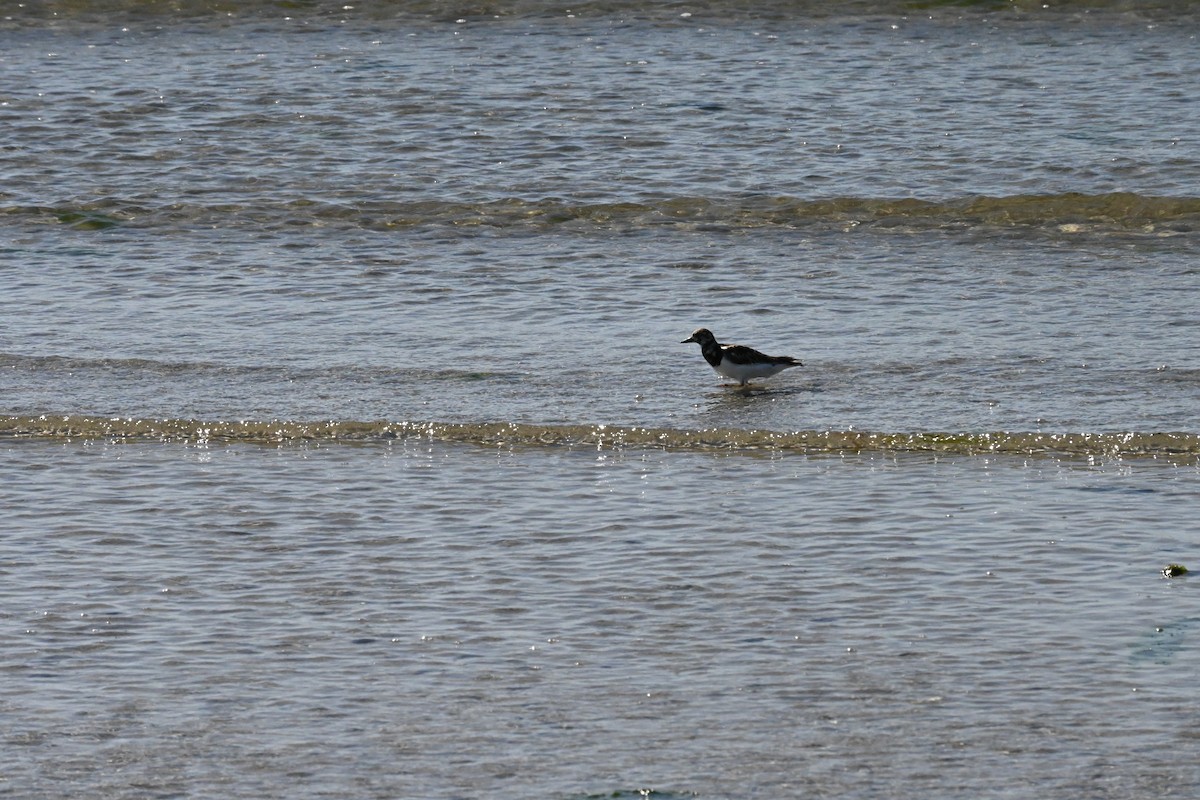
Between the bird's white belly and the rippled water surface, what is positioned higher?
the rippled water surface

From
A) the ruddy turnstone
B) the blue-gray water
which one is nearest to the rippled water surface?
the blue-gray water

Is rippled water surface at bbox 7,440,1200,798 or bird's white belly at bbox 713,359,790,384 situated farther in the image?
bird's white belly at bbox 713,359,790,384

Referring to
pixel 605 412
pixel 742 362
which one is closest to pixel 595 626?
pixel 605 412

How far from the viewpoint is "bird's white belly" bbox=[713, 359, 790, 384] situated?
807 cm

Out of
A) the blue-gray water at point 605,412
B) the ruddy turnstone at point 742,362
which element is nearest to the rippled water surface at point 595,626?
Answer: the blue-gray water at point 605,412

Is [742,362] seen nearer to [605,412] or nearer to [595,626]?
[605,412]

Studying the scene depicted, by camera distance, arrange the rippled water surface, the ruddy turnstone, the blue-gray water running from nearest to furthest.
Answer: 1. the rippled water surface
2. the blue-gray water
3. the ruddy turnstone

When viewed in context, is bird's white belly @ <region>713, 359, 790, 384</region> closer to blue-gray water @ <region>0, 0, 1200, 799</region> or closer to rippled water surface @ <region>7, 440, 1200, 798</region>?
blue-gray water @ <region>0, 0, 1200, 799</region>

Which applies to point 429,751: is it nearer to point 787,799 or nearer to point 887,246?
point 787,799

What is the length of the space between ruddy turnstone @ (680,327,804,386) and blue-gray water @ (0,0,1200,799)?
10 centimetres

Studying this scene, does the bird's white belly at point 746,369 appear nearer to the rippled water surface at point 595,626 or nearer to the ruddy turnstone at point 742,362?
the ruddy turnstone at point 742,362

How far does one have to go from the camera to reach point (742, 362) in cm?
803

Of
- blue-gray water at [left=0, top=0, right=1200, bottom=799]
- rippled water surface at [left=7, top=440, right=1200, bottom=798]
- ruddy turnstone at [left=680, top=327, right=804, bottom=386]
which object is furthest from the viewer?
ruddy turnstone at [left=680, top=327, right=804, bottom=386]

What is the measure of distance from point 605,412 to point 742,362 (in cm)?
76
